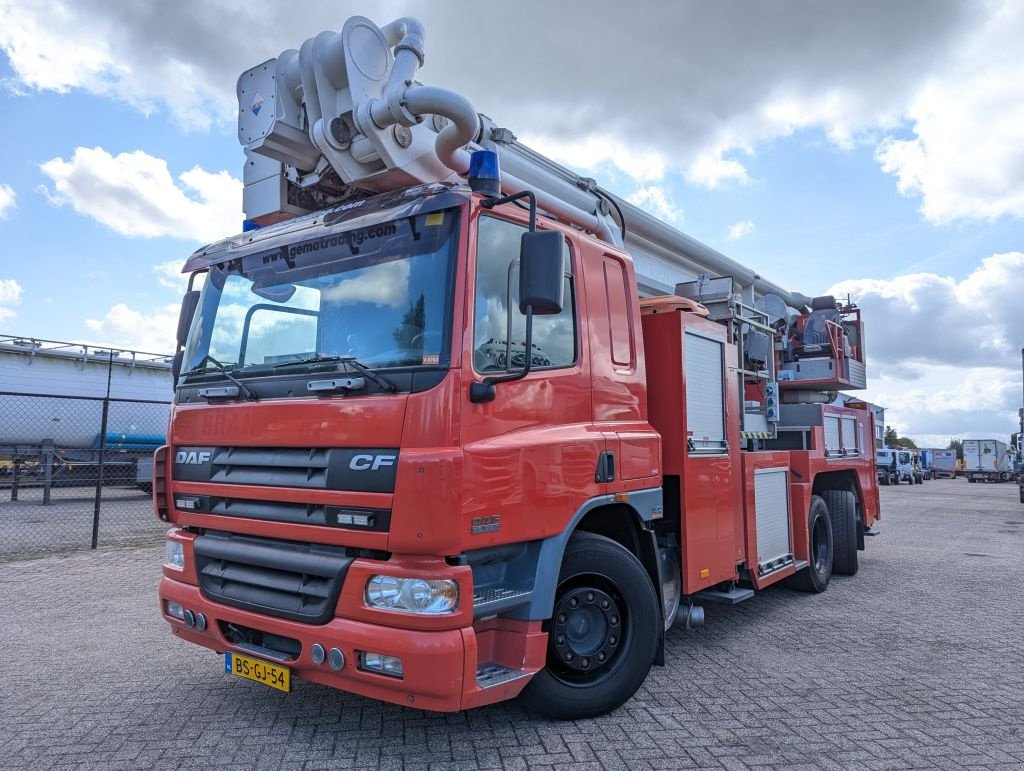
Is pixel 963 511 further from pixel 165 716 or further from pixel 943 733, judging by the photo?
pixel 165 716

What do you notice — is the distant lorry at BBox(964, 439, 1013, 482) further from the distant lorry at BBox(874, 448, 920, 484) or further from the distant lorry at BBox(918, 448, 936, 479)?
the distant lorry at BBox(918, 448, 936, 479)

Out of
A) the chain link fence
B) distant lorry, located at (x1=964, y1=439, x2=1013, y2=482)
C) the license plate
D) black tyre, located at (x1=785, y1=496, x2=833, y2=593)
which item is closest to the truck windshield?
the license plate

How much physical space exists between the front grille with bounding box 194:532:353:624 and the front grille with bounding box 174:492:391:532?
140 millimetres

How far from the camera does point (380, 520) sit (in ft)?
10.2

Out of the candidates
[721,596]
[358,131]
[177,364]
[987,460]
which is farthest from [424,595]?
[987,460]

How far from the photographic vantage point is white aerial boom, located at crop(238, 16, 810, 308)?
13.0ft

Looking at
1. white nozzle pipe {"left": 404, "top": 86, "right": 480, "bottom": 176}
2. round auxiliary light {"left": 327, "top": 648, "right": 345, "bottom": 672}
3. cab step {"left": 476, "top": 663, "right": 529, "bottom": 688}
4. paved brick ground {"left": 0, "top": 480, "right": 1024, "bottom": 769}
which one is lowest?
paved brick ground {"left": 0, "top": 480, "right": 1024, "bottom": 769}

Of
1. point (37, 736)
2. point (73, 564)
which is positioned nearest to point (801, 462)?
point (37, 736)

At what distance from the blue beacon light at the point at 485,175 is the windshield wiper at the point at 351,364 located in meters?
1.03

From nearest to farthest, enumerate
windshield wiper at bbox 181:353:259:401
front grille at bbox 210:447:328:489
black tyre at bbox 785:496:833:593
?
front grille at bbox 210:447:328:489 → windshield wiper at bbox 181:353:259:401 → black tyre at bbox 785:496:833:593

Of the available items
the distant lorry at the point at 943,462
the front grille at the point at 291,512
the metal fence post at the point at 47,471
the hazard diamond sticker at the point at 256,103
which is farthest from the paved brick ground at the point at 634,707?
the distant lorry at the point at 943,462

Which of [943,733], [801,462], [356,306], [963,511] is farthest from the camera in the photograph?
[963,511]

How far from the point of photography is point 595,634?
394 centimetres

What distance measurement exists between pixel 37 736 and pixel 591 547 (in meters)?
3.06
